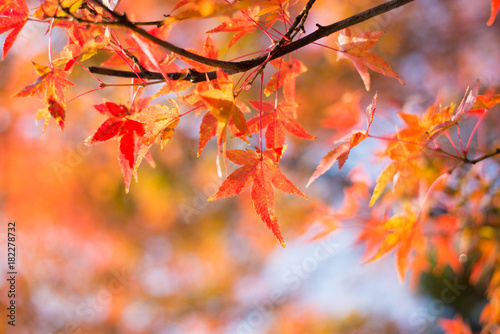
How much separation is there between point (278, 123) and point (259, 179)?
13cm

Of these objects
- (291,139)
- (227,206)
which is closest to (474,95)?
(291,139)

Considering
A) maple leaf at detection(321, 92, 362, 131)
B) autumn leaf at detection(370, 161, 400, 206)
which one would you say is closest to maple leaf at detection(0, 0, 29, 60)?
autumn leaf at detection(370, 161, 400, 206)

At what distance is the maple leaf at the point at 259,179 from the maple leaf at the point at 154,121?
92 mm

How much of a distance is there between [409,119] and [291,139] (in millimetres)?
2297

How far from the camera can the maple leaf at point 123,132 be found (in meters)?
0.46

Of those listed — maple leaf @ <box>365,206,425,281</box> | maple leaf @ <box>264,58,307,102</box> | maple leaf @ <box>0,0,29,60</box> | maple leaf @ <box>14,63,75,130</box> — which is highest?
maple leaf @ <box>0,0,29,60</box>

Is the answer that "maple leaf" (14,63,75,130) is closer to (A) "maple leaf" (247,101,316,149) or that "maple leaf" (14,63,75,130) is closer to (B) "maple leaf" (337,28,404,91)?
(A) "maple leaf" (247,101,316,149)

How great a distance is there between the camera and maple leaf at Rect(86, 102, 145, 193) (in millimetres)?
463

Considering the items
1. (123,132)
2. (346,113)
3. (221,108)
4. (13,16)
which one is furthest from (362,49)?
(346,113)

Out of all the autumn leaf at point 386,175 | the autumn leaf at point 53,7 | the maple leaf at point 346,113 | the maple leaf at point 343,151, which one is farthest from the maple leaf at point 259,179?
the maple leaf at point 346,113

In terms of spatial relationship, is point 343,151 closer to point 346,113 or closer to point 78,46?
point 78,46

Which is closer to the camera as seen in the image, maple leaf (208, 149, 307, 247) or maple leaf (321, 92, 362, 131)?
maple leaf (208, 149, 307, 247)

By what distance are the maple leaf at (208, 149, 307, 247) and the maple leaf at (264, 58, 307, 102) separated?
0.40 feet

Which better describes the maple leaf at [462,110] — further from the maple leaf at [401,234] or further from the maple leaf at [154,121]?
the maple leaf at [154,121]
